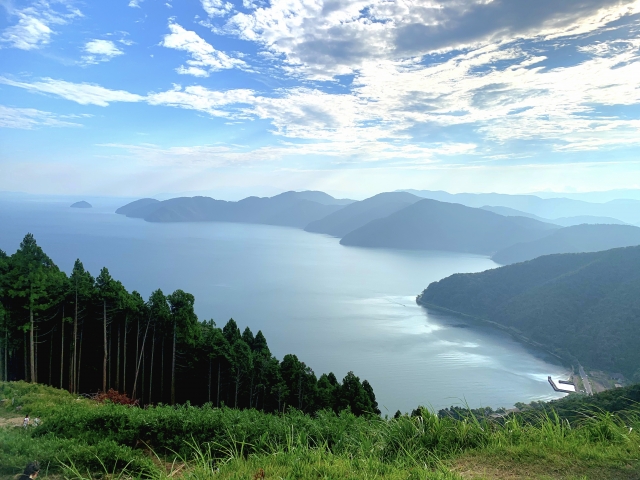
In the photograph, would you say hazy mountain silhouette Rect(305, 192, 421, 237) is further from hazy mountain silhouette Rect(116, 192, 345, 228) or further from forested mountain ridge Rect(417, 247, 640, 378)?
forested mountain ridge Rect(417, 247, 640, 378)

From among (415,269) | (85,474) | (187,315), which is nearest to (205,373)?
(187,315)

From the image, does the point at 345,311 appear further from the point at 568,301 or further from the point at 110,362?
the point at 110,362

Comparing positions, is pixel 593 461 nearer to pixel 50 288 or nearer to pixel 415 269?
pixel 50 288

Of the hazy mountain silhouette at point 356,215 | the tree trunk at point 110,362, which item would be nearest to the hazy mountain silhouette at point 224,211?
the hazy mountain silhouette at point 356,215

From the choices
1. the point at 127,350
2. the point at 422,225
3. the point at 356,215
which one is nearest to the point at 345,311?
the point at 127,350

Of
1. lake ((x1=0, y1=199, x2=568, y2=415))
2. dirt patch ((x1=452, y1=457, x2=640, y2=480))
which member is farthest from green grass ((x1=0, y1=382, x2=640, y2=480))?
lake ((x1=0, y1=199, x2=568, y2=415))

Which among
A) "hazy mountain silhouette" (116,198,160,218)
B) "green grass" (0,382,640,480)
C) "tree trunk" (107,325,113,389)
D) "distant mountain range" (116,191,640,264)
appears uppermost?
"hazy mountain silhouette" (116,198,160,218)
